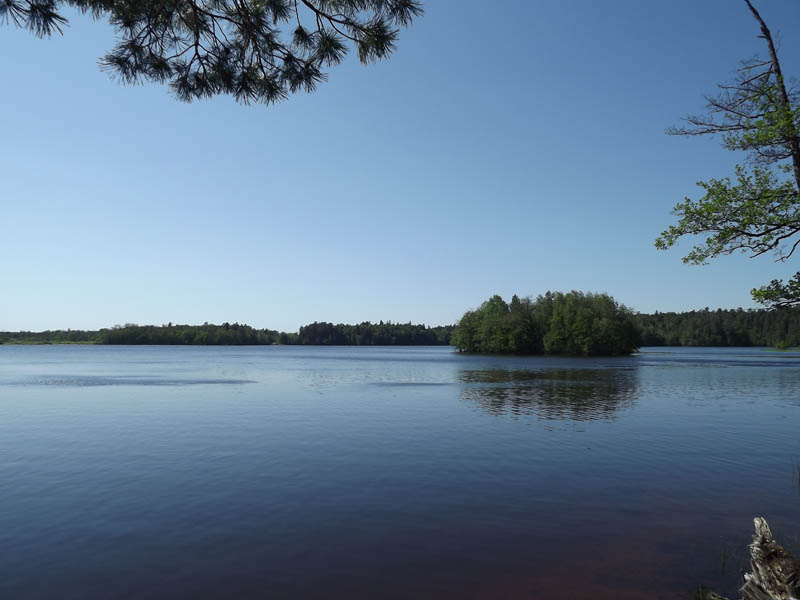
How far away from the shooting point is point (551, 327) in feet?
456

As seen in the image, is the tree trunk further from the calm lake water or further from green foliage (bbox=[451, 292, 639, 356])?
green foliage (bbox=[451, 292, 639, 356])

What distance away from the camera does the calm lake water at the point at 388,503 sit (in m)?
8.53

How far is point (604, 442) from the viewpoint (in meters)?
20.5

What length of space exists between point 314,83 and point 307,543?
31.6 ft

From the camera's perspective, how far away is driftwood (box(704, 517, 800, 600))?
5.16 m

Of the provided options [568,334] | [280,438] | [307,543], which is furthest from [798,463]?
[568,334]

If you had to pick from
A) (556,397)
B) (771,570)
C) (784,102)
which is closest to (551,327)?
(556,397)

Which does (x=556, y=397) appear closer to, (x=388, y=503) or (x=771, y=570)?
(x=388, y=503)

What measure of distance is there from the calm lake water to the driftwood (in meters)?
2.72

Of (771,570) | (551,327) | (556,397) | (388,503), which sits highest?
(551,327)

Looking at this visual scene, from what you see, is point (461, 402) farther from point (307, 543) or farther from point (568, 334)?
point (568, 334)

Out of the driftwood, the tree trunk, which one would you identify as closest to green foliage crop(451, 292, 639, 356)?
the tree trunk

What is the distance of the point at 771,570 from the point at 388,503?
867 cm

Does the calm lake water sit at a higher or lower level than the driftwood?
lower
